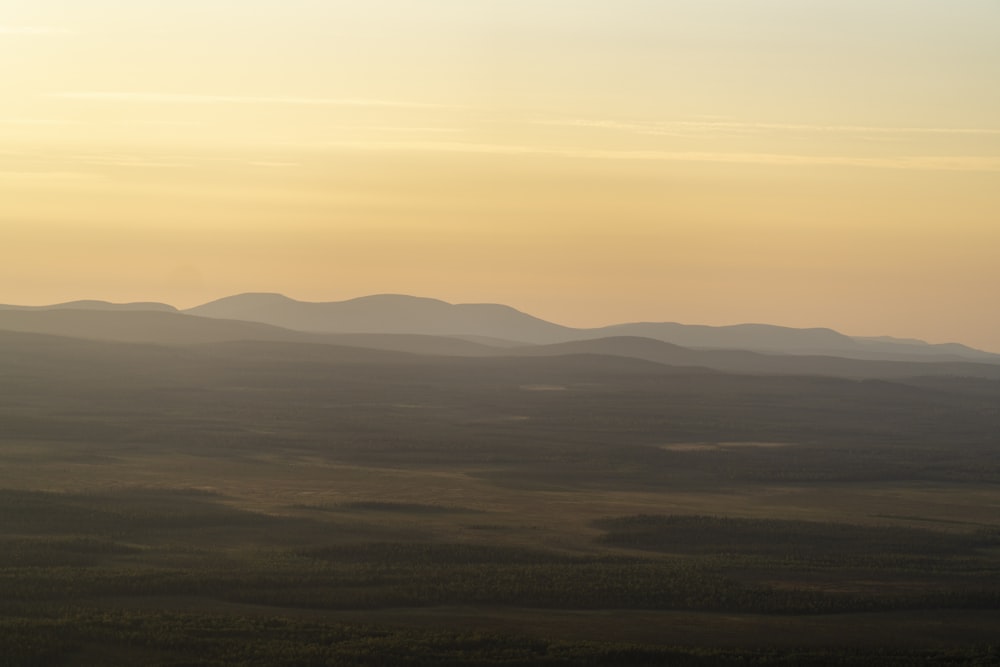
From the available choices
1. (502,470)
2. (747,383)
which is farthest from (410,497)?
(747,383)

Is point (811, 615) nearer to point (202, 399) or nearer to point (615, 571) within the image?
point (615, 571)

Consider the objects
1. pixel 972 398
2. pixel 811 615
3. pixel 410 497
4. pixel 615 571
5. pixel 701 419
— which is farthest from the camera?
pixel 972 398

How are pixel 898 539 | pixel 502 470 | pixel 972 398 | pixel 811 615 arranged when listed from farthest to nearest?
1. pixel 972 398
2. pixel 502 470
3. pixel 898 539
4. pixel 811 615

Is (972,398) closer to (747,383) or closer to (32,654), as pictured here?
(747,383)

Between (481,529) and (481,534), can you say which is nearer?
(481,534)

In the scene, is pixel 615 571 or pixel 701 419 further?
pixel 701 419

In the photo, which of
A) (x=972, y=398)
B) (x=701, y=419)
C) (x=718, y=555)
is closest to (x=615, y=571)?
(x=718, y=555)
